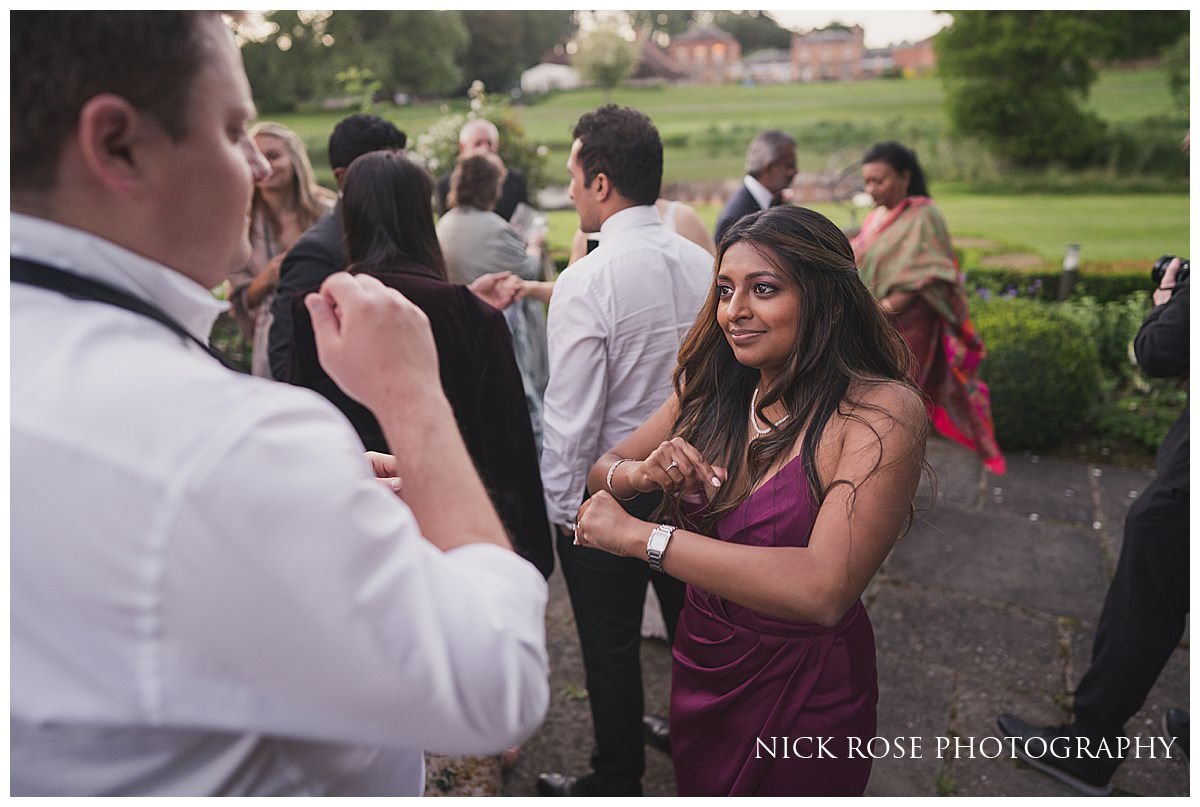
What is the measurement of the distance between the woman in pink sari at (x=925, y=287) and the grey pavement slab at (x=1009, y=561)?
16.0 inches

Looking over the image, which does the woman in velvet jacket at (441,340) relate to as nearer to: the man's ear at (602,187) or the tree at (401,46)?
the man's ear at (602,187)

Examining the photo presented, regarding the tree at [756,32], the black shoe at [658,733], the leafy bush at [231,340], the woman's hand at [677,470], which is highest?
the tree at [756,32]

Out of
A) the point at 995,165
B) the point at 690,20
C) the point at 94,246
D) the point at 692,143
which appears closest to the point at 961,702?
the point at 94,246

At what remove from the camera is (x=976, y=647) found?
362 centimetres

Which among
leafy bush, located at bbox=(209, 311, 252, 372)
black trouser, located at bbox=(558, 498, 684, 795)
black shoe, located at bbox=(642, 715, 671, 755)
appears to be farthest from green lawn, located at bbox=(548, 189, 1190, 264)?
black trouser, located at bbox=(558, 498, 684, 795)

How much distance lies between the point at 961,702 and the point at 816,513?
197cm

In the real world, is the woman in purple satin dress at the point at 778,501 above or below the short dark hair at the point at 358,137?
below

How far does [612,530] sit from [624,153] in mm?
1451

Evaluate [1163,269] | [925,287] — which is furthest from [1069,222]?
[1163,269]

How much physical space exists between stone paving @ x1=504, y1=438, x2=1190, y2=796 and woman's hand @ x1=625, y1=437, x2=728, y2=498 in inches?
34.6

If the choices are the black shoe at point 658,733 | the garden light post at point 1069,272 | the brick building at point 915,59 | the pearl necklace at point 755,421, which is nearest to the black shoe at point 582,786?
the black shoe at point 658,733

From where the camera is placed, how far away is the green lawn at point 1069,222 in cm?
952

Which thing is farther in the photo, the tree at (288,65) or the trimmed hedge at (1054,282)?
the tree at (288,65)

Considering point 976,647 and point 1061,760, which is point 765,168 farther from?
point 1061,760
